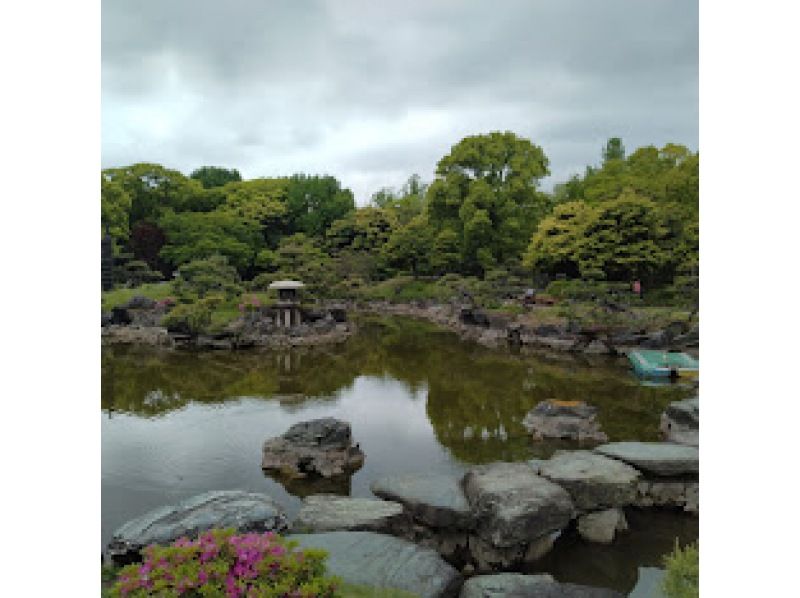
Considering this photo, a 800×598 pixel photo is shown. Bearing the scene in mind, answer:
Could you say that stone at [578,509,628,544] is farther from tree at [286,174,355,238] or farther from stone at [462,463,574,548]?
tree at [286,174,355,238]

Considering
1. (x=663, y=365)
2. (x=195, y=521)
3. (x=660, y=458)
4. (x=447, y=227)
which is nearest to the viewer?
(x=195, y=521)

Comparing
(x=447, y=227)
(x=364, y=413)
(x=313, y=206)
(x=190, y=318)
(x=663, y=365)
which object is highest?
(x=313, y=206)

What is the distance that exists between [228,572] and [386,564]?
1561mm

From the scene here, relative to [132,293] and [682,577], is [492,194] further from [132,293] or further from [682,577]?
[682,577]

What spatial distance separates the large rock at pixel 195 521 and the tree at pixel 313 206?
31560 millimetres

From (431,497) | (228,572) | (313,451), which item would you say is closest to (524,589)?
(431,497)

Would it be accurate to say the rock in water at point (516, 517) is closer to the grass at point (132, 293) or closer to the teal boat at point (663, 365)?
the teal boat at point (663, 365)

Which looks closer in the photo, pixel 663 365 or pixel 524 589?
pixel 524 589

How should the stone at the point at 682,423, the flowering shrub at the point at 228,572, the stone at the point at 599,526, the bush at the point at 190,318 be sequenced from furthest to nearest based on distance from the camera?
the bush at the point at 190,318, the stone at the point at 682,423, the stone at the point at 599,526, the flowering shrub at the point at 228,572

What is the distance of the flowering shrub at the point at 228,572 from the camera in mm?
2572

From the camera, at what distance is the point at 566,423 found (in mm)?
8266

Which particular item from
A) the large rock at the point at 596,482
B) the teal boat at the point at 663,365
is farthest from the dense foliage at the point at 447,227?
the large rock at the point at 596,482

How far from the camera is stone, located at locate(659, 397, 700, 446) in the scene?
7742 millimetres
